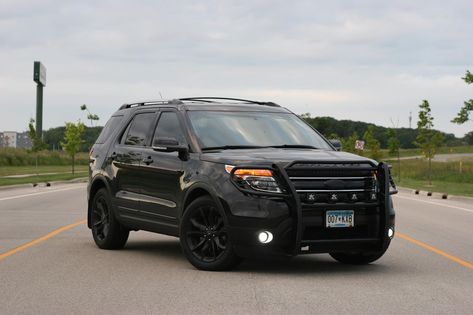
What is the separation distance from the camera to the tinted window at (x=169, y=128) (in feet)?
34.9

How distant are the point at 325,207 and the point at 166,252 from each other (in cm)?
323

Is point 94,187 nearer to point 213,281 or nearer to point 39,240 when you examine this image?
point 39,240

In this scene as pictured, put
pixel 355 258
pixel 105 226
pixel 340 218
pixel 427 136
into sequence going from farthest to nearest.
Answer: pixel 427 136, pixel 105 226, pixel 355 258, pixel 340 218

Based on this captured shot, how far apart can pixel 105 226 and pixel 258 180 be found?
12.3ft

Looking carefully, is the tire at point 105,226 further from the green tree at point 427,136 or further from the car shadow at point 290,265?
the green tree at point 427,136

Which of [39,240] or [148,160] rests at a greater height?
[148,160]

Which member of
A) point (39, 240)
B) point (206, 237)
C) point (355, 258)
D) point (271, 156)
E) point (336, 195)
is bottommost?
point (39, 240)

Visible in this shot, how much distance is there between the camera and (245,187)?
9.08 metres

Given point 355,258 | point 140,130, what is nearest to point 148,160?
point 140,130

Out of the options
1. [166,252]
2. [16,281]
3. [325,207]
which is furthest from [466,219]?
[16,281]

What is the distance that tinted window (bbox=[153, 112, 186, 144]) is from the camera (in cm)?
1064

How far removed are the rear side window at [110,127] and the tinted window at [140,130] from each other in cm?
56

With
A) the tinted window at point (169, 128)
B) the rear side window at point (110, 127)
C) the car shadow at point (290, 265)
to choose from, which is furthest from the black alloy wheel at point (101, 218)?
the tinted window at point (169, 128)

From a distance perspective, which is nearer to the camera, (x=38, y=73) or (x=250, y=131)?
(x=250, y=131)
